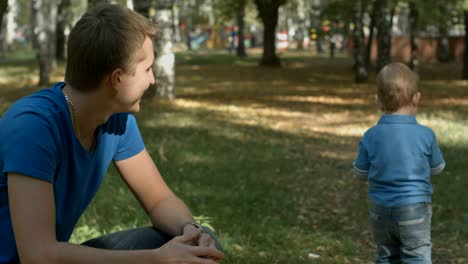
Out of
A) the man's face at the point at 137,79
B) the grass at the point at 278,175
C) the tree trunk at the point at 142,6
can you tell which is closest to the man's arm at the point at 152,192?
the man's face at the point at 137,79

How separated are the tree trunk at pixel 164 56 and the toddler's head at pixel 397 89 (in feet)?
40.9

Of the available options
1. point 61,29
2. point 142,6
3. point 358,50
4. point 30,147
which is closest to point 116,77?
point 30,147

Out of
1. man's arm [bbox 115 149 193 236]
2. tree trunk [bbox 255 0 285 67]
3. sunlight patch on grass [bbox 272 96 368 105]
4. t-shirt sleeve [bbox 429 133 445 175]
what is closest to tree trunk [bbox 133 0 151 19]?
sunlight patch on grass [bbox 272 96 368 105]

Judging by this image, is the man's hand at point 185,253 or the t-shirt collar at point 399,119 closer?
the man's hand at point 185,253

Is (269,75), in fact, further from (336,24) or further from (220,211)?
(220,211)

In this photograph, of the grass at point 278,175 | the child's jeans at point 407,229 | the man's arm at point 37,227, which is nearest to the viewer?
the man's arm at point 37,227

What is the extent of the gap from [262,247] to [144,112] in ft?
28.6

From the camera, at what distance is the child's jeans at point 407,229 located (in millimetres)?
4484

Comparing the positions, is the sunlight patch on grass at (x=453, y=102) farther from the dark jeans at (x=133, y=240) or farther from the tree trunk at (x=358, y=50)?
the dark jeans at (x=133, y=240)

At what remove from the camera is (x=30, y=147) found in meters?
2.58

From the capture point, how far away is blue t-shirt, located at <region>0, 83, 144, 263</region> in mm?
2586

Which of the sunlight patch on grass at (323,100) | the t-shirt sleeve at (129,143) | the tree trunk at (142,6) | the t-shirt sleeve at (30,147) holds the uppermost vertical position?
the tree trunk at (142,6)

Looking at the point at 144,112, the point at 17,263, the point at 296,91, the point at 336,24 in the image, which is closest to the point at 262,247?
the point at 17,263

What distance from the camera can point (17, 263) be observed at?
2.81m
